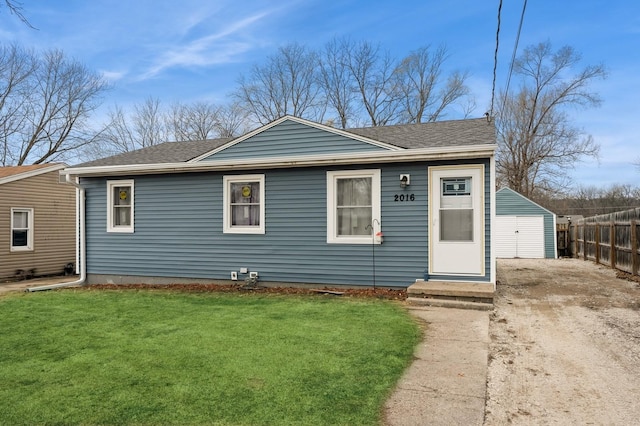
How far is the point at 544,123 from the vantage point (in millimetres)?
27750

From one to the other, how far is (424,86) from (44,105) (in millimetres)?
21612

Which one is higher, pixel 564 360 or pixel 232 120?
pixel 232 120

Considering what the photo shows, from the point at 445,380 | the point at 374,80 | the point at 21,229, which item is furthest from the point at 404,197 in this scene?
the point at 374,80

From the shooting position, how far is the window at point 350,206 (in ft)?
27.7

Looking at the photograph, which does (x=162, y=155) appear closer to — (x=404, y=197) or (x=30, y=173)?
(x=30, y=173)

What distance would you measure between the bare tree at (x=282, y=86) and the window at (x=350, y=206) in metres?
18.2

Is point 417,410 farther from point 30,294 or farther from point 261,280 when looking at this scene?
point 30,294

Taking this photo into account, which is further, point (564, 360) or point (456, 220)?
point (456, 220)

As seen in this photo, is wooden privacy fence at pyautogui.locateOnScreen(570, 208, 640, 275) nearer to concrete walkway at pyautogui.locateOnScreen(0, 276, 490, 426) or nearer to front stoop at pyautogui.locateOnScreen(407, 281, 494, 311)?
front stoop at pyautogui.locateOnScreen(407, 281, 494, 311)

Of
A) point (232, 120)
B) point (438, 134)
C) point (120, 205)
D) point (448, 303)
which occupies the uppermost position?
point (232, 120)

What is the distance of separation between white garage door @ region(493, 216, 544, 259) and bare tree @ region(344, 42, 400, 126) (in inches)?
A: 358

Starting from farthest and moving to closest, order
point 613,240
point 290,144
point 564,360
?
point 613,240 → point 290,144 → point 564,360

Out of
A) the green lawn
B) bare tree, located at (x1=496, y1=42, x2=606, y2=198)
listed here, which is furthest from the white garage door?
the green lawn

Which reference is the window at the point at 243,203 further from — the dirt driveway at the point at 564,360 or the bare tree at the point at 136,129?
the bare tree at the point at 136,129
